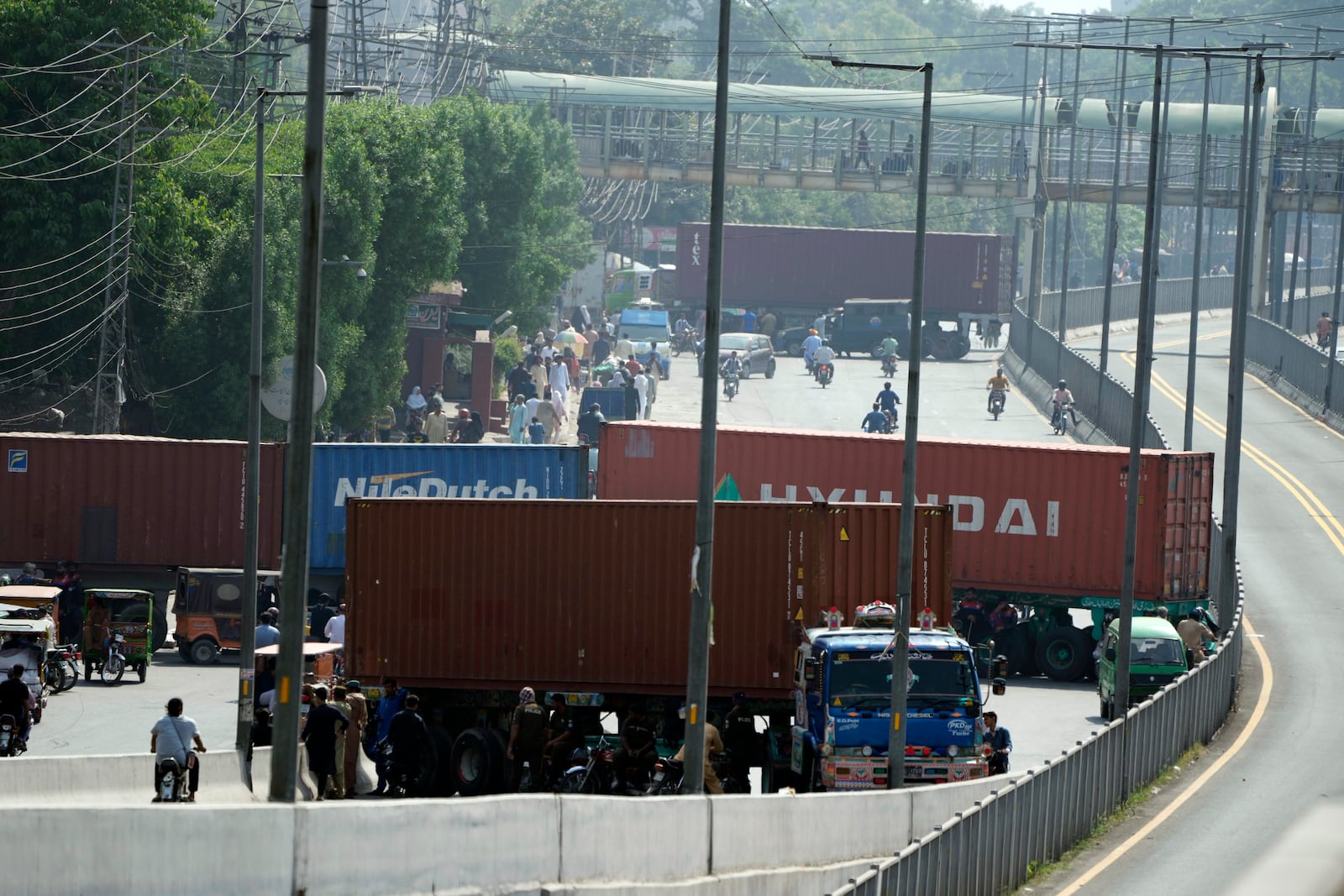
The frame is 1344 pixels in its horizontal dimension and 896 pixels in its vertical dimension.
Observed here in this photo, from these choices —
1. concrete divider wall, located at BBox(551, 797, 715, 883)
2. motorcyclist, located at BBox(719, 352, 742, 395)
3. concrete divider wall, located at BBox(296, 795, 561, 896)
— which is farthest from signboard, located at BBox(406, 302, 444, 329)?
concrete divider wall, located at BBox(296, 795, 561, 896)

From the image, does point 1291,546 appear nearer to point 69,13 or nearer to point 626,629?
point 626,629

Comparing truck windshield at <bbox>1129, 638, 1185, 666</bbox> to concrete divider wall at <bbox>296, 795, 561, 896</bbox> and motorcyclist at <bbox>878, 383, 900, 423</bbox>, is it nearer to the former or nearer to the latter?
concrete divider wall at <bbox>296, 795, 561, 896</bbox>

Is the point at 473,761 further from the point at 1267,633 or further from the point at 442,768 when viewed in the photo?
the point at 1267,633

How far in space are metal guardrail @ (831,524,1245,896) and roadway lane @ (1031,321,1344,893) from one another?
1.51 ft

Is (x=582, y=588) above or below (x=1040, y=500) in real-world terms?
below

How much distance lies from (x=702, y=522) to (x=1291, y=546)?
2968 cm

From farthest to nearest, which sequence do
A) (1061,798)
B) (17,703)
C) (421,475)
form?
(421,475), (17,703), (1061,798)

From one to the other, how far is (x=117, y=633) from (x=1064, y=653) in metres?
15.1

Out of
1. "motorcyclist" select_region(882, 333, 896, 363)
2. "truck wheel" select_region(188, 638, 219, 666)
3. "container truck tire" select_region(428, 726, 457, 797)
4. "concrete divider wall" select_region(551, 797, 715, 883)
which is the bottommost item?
"truck wheel" select_region(188, 638, 219, 666)

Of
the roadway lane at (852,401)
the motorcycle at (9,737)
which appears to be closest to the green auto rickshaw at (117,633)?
the motorcycle at (9,737)

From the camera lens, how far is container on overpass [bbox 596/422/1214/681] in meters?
31.0

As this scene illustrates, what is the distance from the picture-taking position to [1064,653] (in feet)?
104

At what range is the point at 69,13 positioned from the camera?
38688mm

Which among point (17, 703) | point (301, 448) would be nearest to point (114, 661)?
point (17, 703)
